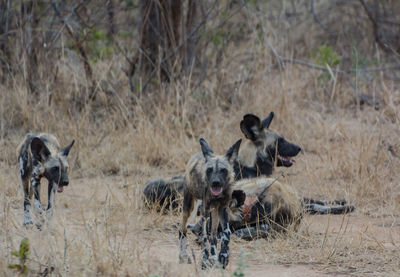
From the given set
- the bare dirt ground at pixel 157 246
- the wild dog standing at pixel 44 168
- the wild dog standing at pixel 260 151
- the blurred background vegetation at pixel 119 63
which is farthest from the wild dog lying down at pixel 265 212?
the blurred background vegetation at pixel 119 63

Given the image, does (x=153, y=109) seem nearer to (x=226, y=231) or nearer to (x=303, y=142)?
(x=303, y=142)

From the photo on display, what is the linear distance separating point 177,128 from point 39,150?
112 inches

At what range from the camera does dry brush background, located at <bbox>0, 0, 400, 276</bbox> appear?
4.43 metres

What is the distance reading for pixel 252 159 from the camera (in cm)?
584

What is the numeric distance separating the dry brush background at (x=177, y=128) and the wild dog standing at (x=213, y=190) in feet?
0.55

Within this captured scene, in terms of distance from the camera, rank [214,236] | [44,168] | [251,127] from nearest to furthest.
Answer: [214,236] < [44,168] < [251,127]

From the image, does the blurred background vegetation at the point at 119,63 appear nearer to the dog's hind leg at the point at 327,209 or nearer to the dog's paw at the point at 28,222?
the dog's hind leg at the point at 327,209

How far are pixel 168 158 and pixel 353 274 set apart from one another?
343cm

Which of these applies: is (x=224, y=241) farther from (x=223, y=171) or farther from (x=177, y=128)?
(x=177, y=128)

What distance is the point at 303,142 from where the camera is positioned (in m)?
7.84

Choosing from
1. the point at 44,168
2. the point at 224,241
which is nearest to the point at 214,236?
the point at 224,241

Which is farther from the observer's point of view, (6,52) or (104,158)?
(6,52)

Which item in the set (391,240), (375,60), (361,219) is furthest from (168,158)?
(375,60)

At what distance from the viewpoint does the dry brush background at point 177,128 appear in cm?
443
